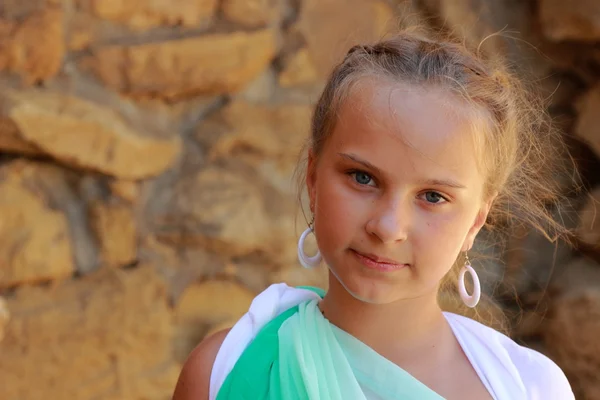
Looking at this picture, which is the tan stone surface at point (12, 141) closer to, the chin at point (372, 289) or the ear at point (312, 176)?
the ear at point (312, 176)

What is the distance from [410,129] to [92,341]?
0.95m

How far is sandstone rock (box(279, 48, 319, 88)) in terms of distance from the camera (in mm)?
2031

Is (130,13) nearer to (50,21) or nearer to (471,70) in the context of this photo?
(50,21)

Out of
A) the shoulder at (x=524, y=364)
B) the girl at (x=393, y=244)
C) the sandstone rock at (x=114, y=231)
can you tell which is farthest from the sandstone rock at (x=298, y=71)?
the shoulder at (x=524, y=364)

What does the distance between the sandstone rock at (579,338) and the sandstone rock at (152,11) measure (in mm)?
1085

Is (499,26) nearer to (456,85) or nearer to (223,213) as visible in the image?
(223,213)

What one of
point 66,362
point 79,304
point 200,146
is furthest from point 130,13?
point 66,362

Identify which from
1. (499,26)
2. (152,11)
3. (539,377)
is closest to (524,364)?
(539,377)

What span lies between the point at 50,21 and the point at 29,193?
0.33 metres

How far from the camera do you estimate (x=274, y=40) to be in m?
1.99

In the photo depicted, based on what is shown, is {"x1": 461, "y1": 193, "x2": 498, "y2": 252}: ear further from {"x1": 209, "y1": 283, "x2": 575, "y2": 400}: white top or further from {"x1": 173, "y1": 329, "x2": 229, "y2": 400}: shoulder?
{"x1": 173, "y1": 329, "x2": 229, "y2": 400}: shoulder

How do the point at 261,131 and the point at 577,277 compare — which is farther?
the point at 577,277

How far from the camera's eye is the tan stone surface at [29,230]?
169 cm

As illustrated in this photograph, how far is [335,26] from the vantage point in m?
2.07
